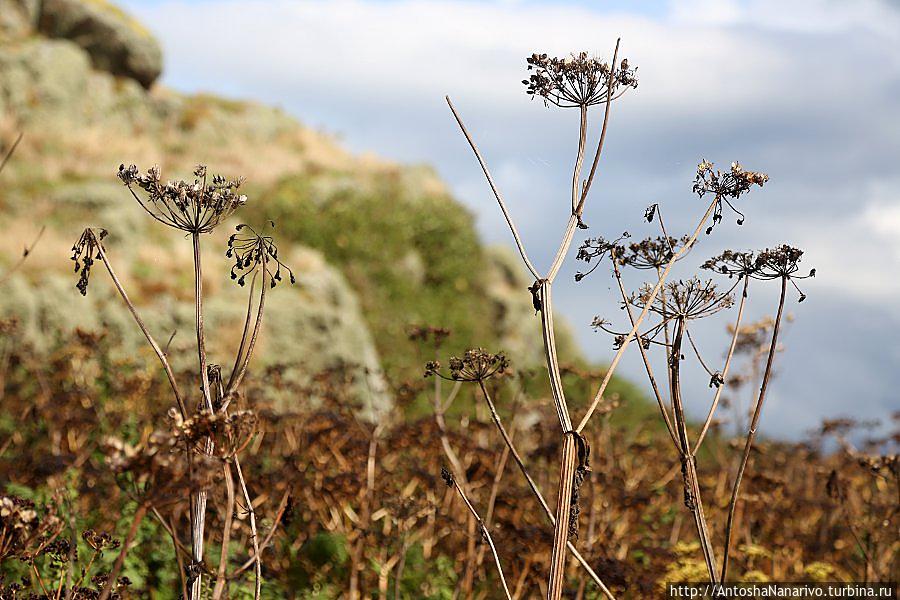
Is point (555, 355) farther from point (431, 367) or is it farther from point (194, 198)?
point (194, 198)

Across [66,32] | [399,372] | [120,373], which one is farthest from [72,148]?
[120,373]

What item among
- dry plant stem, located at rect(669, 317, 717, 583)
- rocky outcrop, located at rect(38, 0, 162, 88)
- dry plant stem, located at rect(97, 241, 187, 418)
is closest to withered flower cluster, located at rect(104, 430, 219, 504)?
dry plant stem, located at rect(97, 241, 187, 418)

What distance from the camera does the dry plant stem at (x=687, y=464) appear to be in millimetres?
2375

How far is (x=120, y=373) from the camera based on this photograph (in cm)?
901

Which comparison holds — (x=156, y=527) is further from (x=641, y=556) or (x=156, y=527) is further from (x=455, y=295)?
(x=455, y=295)

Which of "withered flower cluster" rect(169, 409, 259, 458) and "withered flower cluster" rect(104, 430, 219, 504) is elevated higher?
"withered flower cluster" rect(169, 409, 259, 458)

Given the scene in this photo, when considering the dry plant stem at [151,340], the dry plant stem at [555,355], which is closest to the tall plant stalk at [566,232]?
the dry plant stem at [555,355]

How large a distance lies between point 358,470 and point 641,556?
2.00 metres

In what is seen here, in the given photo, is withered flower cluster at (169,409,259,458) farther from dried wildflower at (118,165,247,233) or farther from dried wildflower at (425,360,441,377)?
dried wildflower at (425,360,441,377)

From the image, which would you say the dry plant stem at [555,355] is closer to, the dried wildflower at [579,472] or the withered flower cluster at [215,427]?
the dried wildflower at [579,472]

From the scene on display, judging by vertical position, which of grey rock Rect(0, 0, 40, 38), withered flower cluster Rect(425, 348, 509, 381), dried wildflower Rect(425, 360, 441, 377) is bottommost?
withered flower cluster Rect(425, 348, 509, 381)

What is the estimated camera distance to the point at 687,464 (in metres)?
2.45

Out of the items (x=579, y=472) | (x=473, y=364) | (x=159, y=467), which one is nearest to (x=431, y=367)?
(x=473, y=364)

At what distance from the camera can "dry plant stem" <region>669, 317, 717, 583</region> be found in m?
2.38
